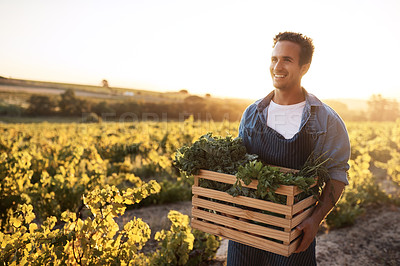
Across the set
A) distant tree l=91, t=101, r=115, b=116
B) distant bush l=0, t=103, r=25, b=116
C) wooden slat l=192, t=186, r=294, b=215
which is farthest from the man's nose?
distant bush l=0, t=103, r=25, b=116

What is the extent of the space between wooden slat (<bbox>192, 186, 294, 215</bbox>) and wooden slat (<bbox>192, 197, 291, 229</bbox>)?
0.04 m

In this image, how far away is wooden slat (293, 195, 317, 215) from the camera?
5.07ft

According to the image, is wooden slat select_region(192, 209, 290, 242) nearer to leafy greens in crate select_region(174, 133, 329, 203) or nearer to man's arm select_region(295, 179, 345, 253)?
leafy greens in crate select_region(174, 133, 329, 203)

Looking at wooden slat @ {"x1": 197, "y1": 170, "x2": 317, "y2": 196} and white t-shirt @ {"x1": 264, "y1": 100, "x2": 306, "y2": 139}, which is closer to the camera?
wooden slat @ {"x1": 197, "y1": 170, "x2": 317, "y2": 196}

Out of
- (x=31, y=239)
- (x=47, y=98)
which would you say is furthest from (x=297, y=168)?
(x=47, y=98)

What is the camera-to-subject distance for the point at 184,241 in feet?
9.85

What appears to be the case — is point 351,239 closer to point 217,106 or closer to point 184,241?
point 184,241

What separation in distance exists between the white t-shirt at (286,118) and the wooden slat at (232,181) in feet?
1.48

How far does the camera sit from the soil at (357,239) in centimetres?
364

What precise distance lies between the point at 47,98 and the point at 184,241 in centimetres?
4670

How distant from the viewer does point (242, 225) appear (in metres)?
1.66

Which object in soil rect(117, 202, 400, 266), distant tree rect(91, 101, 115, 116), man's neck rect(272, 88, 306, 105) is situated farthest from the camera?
distant tree rect(91, 101, 115, 116)

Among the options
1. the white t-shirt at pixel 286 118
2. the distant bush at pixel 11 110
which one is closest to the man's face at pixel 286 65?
the white t-shirt at pixel 286 118

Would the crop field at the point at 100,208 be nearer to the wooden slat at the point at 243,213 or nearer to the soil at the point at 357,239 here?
the soil at the point at 357,239
